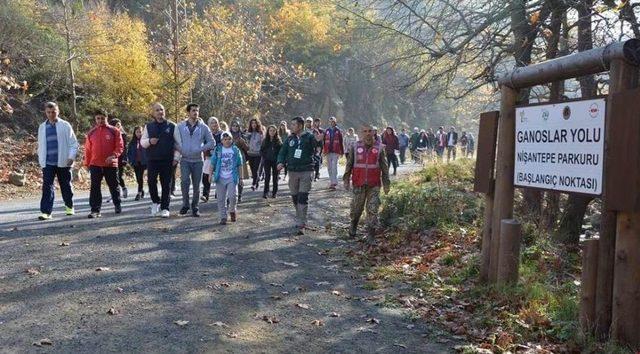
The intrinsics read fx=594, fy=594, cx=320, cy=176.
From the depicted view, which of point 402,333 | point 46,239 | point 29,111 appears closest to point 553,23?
point 402,333

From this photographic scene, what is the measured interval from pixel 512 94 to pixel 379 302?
2.75m

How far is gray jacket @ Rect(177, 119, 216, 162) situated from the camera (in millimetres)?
11000

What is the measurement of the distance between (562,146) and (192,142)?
23.6 ft

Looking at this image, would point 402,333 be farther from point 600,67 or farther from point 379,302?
point 600,67

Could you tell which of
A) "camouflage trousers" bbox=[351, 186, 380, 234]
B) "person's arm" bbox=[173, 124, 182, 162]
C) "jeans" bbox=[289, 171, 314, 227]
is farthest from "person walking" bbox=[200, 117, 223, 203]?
"camouflage trousers" bbox=[351, 186, 380, 234]

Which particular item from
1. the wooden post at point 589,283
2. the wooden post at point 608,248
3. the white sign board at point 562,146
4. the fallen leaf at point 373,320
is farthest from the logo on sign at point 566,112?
the fallen leaf at point 373,320

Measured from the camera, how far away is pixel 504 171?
6.58 m

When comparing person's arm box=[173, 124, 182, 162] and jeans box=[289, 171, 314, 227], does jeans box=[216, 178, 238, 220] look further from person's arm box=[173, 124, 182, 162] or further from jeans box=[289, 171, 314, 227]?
jeans box=[289, 171, 314, 227]

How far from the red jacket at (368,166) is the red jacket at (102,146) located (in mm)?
4487

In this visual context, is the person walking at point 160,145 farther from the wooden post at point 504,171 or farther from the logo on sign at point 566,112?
the logo on sign at point 566,112

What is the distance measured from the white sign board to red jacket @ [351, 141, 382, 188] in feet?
11.3

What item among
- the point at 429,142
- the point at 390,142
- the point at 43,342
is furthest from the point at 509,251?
the point at 429,142

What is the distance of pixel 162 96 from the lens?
28000mm

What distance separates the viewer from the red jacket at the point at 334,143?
1838 cm
